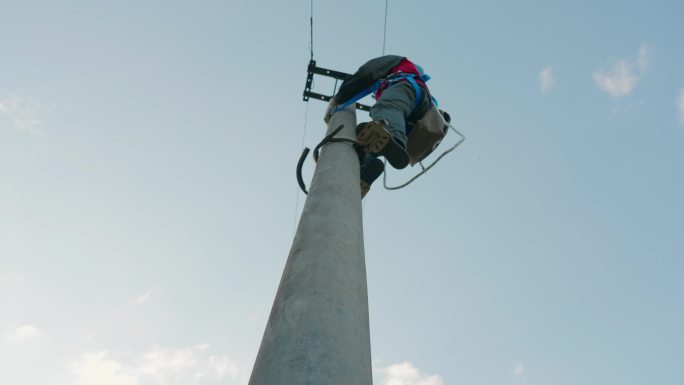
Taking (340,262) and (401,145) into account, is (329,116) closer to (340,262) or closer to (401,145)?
(401,145)

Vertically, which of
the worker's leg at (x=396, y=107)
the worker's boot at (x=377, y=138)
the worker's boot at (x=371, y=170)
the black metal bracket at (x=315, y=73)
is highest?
the black metal bracket at (x=315, y=73)

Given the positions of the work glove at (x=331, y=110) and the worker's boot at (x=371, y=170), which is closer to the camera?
the worker's boot at (x=371, y=170)

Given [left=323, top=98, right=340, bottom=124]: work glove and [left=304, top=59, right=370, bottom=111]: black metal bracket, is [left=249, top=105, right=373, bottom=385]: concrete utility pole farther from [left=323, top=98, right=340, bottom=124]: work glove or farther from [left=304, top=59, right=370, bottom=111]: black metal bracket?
[left=304, top=59, right=370, bottom=111]: black metal bracket

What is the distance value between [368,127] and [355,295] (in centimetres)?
195

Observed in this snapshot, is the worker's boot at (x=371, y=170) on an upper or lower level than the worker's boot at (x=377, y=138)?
lower

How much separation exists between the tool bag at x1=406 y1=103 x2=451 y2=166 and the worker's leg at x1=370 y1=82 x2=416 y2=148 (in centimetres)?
23

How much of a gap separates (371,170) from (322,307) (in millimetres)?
2241

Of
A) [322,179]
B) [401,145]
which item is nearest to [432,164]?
[401,145]

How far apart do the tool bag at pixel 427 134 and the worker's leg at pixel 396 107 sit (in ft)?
0.77

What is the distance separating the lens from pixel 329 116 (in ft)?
15.6

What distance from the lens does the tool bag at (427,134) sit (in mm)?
5023

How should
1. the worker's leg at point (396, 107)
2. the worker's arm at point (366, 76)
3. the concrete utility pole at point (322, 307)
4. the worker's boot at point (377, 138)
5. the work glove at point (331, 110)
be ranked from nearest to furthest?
1. the concrete utility pole at point (322, 307)
2. the worker's boot at point (377, 138)
3. the worker's leg at point (396, 107)
4. the work glove at point (331, 110)
5. the worker's arm at point (366, 76)

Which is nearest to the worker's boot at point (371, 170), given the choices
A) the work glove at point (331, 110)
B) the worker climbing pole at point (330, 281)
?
the worker climbing pole at point (330, 281)

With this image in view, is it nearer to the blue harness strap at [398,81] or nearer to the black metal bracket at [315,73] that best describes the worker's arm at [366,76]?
the blue harness strap at [398,81]
